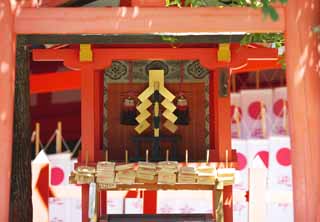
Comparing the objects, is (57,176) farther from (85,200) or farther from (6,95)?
(6,95)

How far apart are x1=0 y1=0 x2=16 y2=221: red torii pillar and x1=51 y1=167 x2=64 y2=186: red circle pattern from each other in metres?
Result: 5.48

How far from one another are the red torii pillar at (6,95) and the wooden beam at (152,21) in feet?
0.52

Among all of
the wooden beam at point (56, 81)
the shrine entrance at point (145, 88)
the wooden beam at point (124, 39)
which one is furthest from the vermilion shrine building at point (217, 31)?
the wooden beam at point (56, 81)

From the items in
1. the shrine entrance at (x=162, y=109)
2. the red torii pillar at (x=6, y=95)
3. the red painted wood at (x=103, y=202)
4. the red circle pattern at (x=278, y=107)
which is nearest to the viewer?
the red torii pillar at (x=6, y=95)

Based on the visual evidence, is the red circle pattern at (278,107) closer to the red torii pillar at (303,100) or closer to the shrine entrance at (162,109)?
the shrine entrance at (162,109)

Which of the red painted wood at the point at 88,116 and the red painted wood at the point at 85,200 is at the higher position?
the red painted wood at the point at 88,116

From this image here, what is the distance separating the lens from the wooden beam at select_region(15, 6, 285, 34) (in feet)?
16.0

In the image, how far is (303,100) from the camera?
4875 millimetres

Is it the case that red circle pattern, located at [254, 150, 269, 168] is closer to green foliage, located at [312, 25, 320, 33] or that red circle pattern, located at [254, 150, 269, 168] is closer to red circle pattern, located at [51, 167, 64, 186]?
red circle pattern, located at [51, 167, 64, 186]

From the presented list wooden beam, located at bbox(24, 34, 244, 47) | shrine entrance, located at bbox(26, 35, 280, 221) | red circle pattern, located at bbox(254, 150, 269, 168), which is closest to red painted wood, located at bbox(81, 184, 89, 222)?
shrine entrance, located at bbox(26, 35, 280, 221)

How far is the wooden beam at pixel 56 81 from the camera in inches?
468

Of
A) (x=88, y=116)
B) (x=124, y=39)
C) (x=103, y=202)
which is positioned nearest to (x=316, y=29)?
(x=124, y=39)

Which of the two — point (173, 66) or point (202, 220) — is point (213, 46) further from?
point (202, 220)

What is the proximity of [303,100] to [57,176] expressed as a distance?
6301mm
